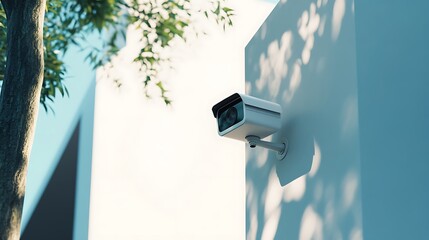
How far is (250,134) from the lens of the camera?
3.27 m

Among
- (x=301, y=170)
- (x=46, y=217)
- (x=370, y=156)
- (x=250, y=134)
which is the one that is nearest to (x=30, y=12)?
→ (x=250, y=134)

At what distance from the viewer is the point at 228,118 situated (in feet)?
A: 10.8

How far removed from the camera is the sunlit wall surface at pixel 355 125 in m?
2.72

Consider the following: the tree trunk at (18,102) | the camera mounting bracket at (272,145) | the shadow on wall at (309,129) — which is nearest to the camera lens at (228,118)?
the camera mounting bracket at (272,145)

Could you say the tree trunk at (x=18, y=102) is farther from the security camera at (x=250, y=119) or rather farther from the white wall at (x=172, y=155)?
the white wall at (x=172, y=155)

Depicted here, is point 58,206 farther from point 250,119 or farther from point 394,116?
point 394,116

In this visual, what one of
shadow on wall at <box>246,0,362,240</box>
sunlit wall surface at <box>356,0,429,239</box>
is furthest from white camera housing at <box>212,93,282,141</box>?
sunlit wall surface at <box>356,0,429,239</box>

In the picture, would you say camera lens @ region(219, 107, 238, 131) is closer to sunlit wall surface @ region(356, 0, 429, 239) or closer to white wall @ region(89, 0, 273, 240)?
sunlit wall surface @ region(356, 0, 429, 239)

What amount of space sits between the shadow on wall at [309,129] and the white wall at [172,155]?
12.3ft

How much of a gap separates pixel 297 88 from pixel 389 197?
0.78 m

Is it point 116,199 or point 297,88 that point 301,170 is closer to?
point 297,88

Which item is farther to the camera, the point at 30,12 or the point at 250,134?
the point at 30,12

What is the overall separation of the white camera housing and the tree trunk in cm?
92

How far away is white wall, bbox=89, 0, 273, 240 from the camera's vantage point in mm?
7383
